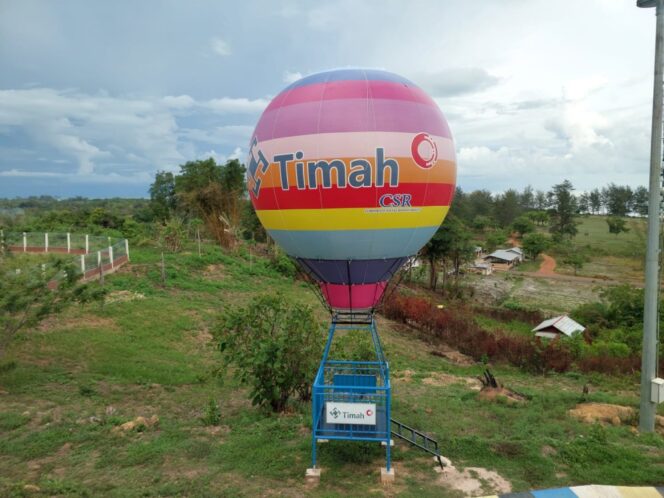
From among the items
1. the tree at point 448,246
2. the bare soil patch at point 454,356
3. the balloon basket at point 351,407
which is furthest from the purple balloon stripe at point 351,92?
the tree at point 448,246

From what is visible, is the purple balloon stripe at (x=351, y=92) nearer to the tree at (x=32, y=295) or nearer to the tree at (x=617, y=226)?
the tree at (x=32, y=295)

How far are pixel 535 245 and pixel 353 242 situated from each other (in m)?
59.2

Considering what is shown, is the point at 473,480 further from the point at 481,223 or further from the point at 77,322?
the point at 481,223

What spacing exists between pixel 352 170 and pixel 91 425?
353 inches

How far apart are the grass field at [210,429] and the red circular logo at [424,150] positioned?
6.08m

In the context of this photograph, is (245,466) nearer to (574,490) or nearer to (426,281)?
(574,490)

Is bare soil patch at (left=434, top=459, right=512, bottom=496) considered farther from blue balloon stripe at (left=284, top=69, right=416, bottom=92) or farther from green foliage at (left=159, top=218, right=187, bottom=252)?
green foliage at (left=159, top=218, right=187, bottom=252)

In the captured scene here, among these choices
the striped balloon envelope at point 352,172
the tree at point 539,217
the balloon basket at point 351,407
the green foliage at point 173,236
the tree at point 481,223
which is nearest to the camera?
the striped balloon envelope at point 352,172

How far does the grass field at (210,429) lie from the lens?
354 inches

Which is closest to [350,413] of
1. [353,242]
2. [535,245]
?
[353,242]

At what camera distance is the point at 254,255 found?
38.3 metres

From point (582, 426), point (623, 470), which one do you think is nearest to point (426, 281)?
point (582, 426)

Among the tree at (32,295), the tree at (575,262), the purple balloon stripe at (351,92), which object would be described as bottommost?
the tree at (575,262)

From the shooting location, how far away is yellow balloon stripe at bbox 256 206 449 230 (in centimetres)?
859
